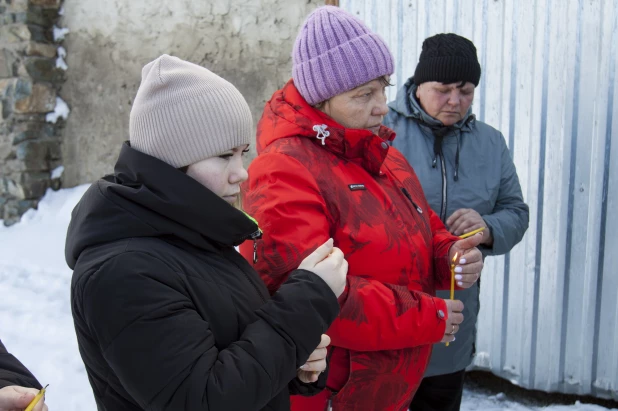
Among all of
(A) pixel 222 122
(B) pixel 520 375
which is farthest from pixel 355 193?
(B) pixel 520 375

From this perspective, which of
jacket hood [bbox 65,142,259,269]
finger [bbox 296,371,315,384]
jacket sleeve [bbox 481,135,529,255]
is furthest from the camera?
jacket sleeve [bbox 481,135,529,255]

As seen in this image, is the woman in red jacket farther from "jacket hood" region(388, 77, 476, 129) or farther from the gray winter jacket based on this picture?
"jacket hood" region(388, 77, 476, 129)

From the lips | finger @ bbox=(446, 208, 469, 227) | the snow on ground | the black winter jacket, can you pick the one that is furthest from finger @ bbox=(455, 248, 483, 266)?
the snow on ground

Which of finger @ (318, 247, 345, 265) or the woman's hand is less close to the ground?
finger @ (318, 247, 345, 265)

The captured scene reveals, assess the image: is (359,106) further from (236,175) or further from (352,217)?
(236,175)

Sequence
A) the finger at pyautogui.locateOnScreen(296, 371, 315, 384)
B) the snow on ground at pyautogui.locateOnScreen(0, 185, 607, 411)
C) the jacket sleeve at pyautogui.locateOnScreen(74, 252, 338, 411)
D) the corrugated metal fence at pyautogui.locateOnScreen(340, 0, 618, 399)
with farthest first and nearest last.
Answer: the snow on ground at pyautogui.locateOnScreen(0, 185, 607, 411) < the corrugated metal fence at pyautogui.locateOnScreen(340, 0, 618, 399) < the finger at pyautogui.locateOnScreen(296, 371, 315, 384) < the jacket sleeve at pyautogui.locateOnScreen(74, 252, 338, 411)

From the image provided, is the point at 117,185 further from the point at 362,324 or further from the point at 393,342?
the point at 393,342

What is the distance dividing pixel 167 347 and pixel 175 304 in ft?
0.27

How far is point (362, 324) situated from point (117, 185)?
775mm

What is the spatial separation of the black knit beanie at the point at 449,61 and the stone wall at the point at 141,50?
185cm

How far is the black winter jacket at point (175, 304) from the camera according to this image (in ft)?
3.77

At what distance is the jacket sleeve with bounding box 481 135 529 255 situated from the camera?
256cm

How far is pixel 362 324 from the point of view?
5.51 ft

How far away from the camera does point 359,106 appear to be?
6.28 feet
